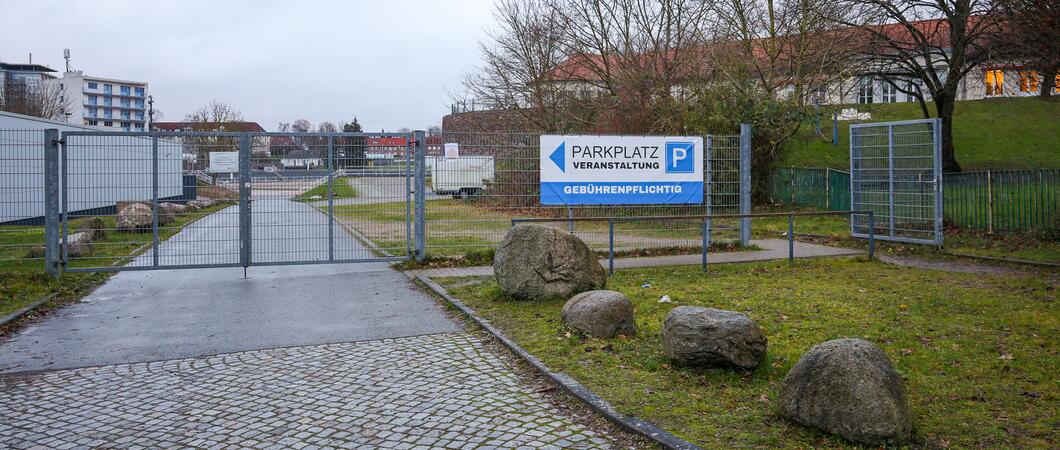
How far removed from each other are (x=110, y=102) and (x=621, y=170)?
443 ft

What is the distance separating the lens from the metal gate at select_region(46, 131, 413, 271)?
12172 millimetres

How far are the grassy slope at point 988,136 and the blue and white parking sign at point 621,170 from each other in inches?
656

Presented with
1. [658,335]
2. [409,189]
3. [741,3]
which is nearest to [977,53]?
[741,3]

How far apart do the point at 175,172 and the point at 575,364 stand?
866 cm

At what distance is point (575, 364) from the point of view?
257 inches

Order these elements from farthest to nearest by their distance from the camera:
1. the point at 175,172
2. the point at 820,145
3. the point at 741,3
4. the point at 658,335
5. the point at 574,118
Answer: the point at 820,145 → the point at 574,118 → the point at 741,3 → the point at 175,172 → the point at 658,335

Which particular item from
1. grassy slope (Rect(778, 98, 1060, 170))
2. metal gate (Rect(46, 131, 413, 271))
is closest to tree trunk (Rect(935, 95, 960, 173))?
grassy slope (Rect(778, 98, 1060, 170))

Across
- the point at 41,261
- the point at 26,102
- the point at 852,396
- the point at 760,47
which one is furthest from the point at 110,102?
the point at 852,396

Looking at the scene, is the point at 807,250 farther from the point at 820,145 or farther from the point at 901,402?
the point at 820,145

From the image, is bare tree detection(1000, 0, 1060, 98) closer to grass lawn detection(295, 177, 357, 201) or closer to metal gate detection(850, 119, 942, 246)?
metal gate detection(850, 119, 942, 246)

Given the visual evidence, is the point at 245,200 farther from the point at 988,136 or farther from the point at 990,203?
the point at 988,136

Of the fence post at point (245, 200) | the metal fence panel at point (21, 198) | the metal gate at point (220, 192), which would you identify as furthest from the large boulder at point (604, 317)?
the metal fence panel at point (21, 198)

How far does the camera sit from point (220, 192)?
41.1 ft

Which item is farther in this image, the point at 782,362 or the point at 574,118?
the point at 574,118
